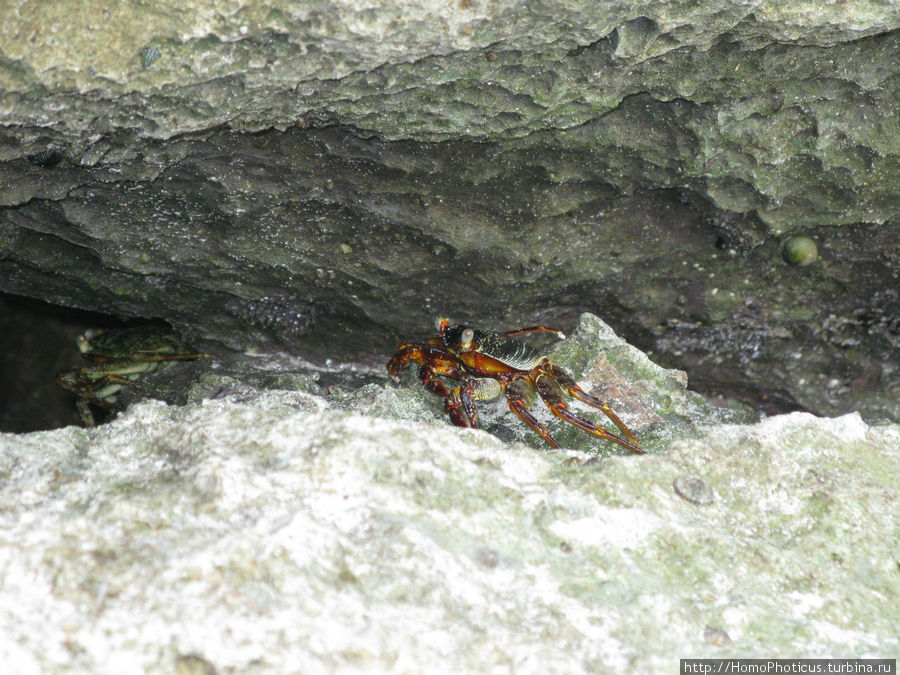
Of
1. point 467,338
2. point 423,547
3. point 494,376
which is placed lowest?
point 423,547

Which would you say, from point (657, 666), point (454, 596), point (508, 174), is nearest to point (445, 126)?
point (508, 174)

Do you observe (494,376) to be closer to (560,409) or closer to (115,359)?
(560,409)

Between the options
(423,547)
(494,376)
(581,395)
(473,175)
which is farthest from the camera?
(494,376)

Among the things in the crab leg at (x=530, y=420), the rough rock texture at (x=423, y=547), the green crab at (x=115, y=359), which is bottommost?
the rough rock texture at (x=423, y=547)

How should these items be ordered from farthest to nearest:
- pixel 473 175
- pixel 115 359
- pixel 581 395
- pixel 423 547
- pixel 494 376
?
pixel 115 359
pixel 494 376
pixel 473 175
pixel 581 395
pixel 423 547

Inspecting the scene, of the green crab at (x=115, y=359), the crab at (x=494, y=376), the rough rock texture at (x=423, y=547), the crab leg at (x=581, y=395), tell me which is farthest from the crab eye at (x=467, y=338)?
the green crab at (x=115, y=359)

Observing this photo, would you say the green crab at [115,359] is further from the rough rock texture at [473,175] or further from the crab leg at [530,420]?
the crab leg at [530,420]

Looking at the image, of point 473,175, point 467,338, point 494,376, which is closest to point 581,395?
point 494,376
